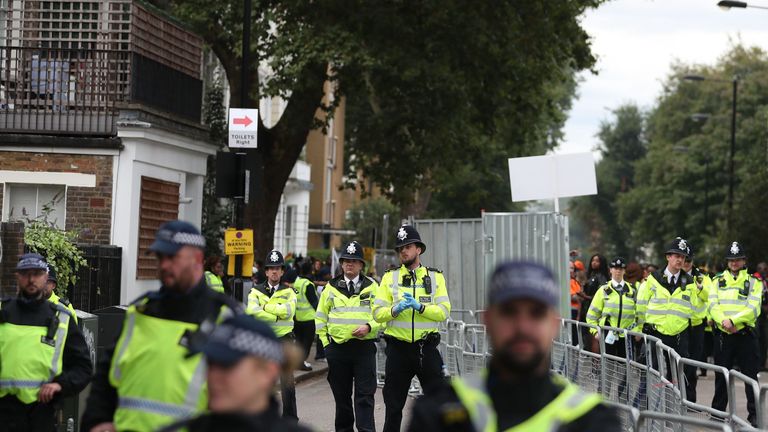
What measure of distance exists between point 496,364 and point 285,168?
83.5 ft

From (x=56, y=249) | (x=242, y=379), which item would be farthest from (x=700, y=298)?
(x=242, y=379)

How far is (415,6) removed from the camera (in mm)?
27500

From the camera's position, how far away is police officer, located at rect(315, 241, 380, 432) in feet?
44.1

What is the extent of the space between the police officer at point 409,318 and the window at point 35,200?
1124cm

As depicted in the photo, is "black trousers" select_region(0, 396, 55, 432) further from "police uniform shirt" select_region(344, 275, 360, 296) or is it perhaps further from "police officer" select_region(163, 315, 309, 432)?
"police uniform shirt" select_region(344, 275, 360, 296)

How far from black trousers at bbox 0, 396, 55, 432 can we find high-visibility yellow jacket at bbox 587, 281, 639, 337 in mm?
11108

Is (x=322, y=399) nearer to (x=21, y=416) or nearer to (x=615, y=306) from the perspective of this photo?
(x=615, y=306)

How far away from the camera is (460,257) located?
2289 cm

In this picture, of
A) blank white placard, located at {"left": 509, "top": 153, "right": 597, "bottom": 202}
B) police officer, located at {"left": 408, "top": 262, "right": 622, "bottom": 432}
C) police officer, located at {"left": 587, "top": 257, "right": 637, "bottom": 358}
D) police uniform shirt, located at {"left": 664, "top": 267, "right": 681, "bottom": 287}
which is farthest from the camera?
blank white placard, located at {"left": 509, "top": 153, "right": 597, "bottom": 202}

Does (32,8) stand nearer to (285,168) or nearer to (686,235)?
(285,168)

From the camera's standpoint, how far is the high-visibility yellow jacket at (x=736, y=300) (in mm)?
17016

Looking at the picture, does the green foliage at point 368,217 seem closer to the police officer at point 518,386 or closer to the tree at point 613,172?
the tree at point 613,172

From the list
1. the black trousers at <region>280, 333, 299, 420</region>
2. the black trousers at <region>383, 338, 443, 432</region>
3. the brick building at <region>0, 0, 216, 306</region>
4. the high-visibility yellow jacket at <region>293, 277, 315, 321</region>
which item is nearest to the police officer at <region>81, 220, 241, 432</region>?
the black trousers at <region>383, 338, 443, 432</region>

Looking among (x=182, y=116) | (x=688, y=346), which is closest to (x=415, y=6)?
(x=182, y=116)
